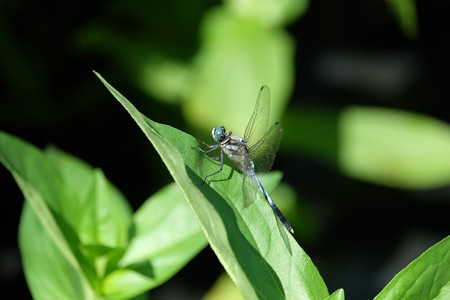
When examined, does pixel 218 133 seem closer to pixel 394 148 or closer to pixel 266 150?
pixel 266 150

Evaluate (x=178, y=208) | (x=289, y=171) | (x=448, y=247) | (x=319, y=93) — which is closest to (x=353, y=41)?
(x=319, y=93)


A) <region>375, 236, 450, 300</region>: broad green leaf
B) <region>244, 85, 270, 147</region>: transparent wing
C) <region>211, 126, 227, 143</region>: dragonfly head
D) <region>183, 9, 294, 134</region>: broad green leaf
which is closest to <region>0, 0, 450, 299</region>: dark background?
<region>183, 9, 294, 134</region>: broad green leaf

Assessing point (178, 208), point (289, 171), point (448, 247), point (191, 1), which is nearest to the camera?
point (448, 247)

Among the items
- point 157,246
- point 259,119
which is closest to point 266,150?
point 259,119

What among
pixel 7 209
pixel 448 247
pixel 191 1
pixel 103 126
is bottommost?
pixel 7 209

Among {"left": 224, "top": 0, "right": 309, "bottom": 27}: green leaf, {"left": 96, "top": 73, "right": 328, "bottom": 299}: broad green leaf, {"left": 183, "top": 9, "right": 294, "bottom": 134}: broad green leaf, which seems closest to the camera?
{"left": 96, "top": 73, "right": 328, "bottom": 299}: broad green leaf

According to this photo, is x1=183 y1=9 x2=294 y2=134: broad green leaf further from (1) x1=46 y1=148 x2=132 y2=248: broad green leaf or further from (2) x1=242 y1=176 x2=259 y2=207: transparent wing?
(2) x1=242 y1=176 x2=259 y2=207: transparent wing

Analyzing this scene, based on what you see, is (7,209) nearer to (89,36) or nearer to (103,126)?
(103,126)
